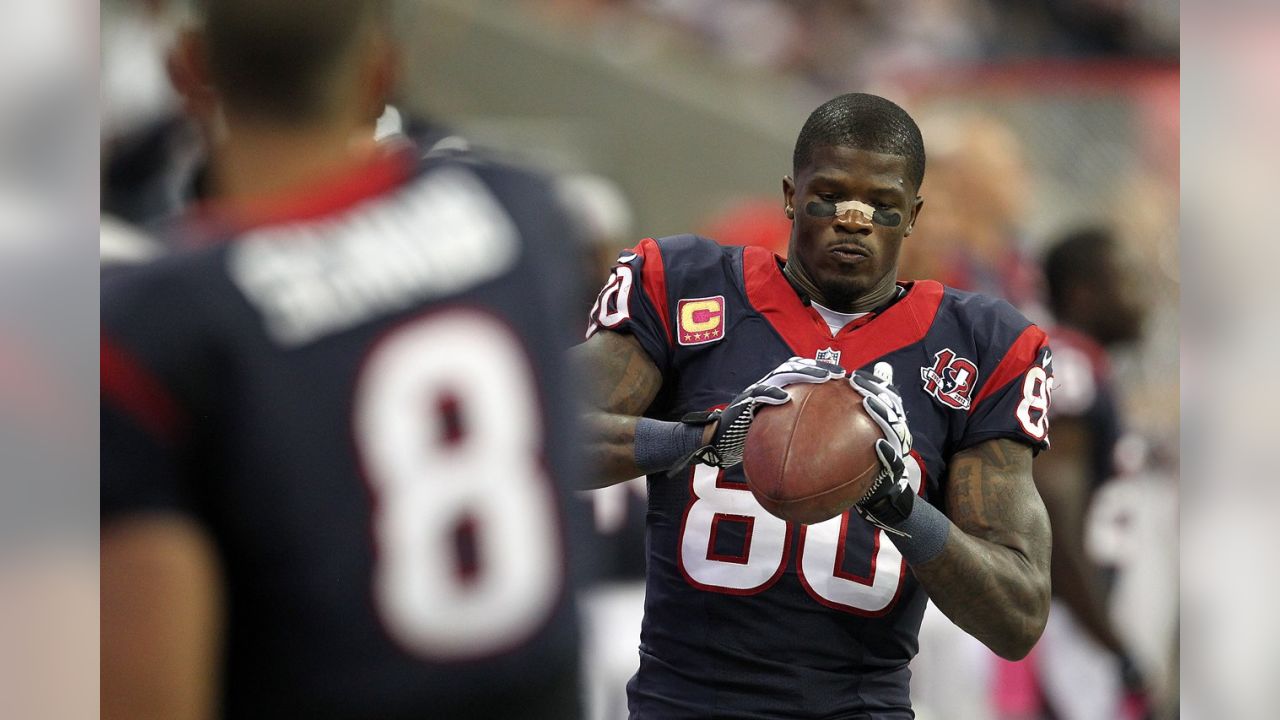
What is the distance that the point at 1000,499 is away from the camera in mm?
1930

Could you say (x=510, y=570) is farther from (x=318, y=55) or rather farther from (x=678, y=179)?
(x=678, y=179)

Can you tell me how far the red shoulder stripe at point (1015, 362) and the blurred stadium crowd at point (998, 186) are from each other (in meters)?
1.63

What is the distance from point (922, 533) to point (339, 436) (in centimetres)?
83

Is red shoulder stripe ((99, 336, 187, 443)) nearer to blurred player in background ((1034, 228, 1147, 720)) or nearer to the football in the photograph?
the football

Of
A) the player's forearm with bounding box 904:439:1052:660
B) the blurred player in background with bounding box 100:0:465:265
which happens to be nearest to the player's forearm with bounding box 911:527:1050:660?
the player's forearm with bounding box 904:439:1052:660

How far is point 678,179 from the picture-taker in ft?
14.8

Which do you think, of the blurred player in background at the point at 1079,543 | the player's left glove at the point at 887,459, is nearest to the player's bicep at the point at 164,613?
the player's left glove at the point at 887,459

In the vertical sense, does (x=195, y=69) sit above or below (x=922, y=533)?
above

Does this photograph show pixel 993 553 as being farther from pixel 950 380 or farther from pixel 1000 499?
pixel 950 380

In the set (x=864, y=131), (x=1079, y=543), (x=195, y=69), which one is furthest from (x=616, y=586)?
(x=195, y=69)

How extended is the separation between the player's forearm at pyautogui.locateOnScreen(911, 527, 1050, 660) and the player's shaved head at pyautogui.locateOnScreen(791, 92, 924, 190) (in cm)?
53

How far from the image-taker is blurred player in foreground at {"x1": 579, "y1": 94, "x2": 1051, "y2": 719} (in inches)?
73.5

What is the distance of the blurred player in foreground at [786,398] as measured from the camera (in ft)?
6.12
